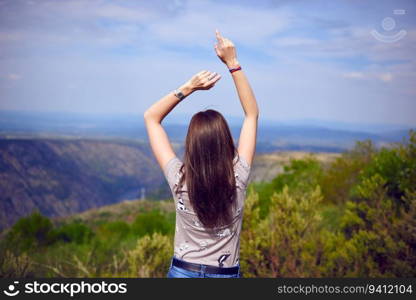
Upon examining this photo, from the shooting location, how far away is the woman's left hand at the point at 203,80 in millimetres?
2439

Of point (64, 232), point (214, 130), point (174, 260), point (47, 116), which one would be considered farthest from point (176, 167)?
point (47, 116)

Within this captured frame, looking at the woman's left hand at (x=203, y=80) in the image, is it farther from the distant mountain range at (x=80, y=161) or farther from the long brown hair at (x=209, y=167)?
the distant mountain range at (x=80, y=161)

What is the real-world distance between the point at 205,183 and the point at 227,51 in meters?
0.82

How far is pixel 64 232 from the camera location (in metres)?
31.2

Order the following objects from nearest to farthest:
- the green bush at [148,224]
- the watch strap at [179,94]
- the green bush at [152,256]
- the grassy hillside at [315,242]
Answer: the watch strap at [179,94], the green bush at [152,256], the grassy hillside at [315,242], the green bush at [148,224]

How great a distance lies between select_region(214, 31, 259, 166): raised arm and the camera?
8.26 ft

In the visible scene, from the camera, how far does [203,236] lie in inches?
91.6

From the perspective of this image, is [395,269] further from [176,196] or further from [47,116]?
[47,116]

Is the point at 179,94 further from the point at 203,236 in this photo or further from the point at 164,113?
the point at 203,236

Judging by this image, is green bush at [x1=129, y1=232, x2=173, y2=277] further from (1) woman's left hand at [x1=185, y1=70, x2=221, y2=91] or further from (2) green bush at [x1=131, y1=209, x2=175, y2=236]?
(2) green bush at [x1=131, y1=209, x2=175, y2=236]

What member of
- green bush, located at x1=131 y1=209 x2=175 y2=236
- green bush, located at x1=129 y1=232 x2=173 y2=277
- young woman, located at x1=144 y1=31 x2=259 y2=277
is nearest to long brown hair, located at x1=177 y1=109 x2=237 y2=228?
young woman, located at x1=144 y1=31 x2=259 y2=277

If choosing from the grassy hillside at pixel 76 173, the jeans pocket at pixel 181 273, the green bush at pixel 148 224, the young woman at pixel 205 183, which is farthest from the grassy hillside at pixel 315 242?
the grassy hillside at pixel 76 173

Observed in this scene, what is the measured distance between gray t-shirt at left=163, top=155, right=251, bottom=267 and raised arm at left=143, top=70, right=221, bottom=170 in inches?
5.1

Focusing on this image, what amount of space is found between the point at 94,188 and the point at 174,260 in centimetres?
10375
